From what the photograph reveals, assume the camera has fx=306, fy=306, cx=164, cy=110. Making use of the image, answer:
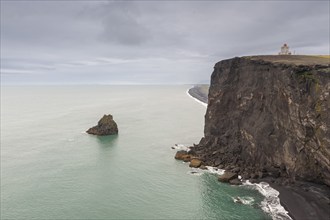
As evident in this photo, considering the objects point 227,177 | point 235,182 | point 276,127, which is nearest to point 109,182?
point 227,177

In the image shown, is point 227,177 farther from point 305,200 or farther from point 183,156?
point 183,156

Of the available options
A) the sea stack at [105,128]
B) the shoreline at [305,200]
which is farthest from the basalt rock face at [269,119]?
the sea stack at [105,128]

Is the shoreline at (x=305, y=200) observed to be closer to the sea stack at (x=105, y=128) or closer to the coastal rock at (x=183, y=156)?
the coastal rock at (x=183, y=156)

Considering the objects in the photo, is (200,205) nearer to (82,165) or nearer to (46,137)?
(82,165)

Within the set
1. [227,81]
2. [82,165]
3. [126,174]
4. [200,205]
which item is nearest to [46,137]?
[82,165]

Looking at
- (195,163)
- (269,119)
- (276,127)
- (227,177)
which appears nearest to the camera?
(227,177)

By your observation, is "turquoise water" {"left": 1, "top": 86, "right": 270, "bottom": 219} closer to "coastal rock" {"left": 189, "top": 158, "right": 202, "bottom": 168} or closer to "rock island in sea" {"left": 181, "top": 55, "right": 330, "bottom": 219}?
"coastal rock" {"left": 189, "top": 158, "right": 202, "bottom": 168}

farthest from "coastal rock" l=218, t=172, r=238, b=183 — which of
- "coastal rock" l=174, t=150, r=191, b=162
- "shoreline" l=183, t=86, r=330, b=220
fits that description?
"coastal rock" l=174, t=150, r=191, b=162
